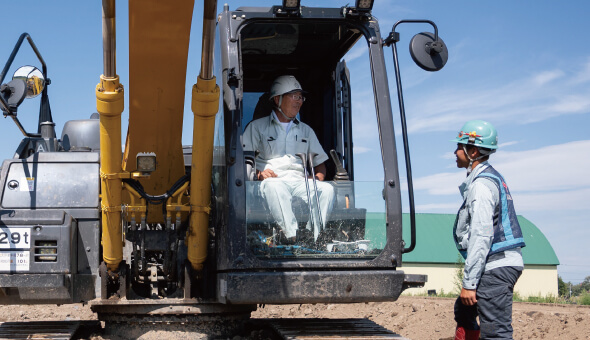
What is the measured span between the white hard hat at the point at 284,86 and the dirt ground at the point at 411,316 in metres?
4.21

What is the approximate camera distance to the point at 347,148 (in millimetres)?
5730

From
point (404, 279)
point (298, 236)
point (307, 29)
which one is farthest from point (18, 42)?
point (404, 279)

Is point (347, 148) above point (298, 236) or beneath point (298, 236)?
above

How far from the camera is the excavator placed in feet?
14.4

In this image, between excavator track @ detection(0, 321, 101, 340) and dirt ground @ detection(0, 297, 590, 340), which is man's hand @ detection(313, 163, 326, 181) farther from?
dirt ground @ detection(0, 297, 590, 340)

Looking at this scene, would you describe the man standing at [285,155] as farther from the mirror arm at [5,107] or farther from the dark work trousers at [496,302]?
the mirror arm at [5,107]

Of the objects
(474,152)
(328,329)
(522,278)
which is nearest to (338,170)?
(474,152)

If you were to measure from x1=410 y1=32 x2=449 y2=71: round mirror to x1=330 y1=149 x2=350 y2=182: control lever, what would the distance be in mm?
985

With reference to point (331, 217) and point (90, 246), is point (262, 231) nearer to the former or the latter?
point (331, 217)

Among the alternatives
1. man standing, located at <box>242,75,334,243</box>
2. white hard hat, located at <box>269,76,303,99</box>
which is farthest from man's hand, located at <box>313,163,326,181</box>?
white hard hat, located at <box>269,76,303,99</box>

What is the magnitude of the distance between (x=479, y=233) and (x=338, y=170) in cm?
127

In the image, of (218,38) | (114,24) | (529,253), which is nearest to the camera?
(114,24)

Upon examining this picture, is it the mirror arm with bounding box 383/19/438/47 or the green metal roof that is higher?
the mirror arm with bounding box 383/19/438/47

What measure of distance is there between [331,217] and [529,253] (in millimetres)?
24799
